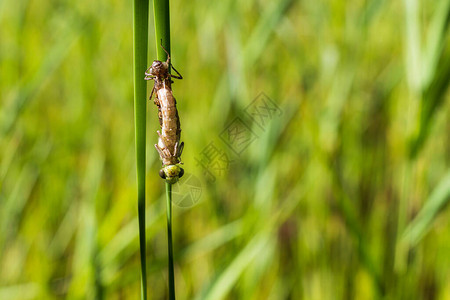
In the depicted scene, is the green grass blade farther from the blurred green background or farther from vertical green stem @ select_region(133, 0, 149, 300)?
vertical green stem @ select_region(133, 0, 149, 300)

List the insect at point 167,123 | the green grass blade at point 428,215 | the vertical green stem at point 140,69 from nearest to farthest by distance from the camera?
the vertical green stem at point 140,69
the insect at point 167,123
the green grass blade at point 428,215

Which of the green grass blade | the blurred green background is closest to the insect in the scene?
the blurred green background

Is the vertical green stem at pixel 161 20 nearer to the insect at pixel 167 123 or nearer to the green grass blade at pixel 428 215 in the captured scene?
the insect at pixel 167 123

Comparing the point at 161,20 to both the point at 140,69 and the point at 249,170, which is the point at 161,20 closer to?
the point at 140,69

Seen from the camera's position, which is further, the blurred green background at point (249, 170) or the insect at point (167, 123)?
the blurred green background at point (249, 170)

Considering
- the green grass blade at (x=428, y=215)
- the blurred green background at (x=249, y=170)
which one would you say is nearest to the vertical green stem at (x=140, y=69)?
the blurred green background at (x=249, y=170)

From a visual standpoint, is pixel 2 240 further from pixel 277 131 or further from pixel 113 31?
pixel 113 31

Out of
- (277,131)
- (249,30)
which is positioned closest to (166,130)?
(277,131)
